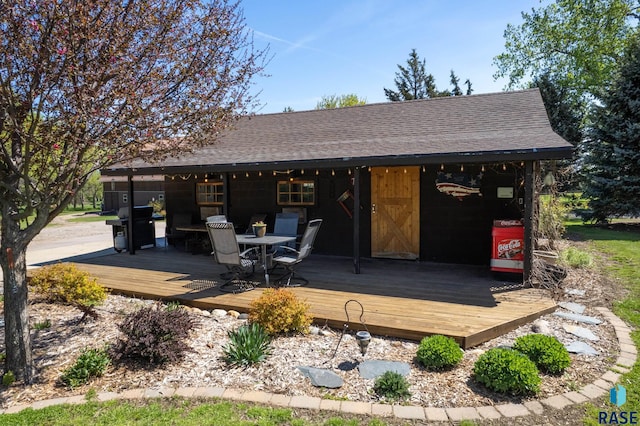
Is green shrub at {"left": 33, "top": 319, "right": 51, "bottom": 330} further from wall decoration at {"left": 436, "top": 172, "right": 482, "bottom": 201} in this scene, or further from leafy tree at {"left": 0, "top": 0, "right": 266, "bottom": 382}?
wall decoration at {"left": 436, "top": 172, "right": 482, "bottom": 201}

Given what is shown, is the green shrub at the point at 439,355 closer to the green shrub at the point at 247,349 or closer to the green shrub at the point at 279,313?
the green shrub at the point at 279,313

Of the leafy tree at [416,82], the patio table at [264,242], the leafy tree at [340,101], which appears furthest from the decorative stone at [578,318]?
the leafy tree at [340,101]

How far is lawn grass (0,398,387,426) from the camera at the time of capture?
2.69 m

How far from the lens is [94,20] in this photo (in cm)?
283

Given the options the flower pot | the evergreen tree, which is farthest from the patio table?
the evergreen tree

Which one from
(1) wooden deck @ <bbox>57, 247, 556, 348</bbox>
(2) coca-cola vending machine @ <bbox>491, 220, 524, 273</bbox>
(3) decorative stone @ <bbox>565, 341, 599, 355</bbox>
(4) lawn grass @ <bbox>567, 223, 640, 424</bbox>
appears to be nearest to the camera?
(4) lawn grass @ <bbox>567, 223, 640, 424</bbox>

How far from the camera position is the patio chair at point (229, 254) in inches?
217

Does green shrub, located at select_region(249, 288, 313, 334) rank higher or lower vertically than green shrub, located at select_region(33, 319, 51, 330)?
higher

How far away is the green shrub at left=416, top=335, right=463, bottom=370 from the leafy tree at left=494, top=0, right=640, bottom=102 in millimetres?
19846

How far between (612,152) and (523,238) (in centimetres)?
999

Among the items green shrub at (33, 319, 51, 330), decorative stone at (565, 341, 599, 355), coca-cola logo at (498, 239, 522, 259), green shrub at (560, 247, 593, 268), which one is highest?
coca-cola logo at (498, 239, 522, 259)

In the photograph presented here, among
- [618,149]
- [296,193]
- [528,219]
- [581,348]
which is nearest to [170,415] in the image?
[581,348]

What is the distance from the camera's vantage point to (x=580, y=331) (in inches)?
171

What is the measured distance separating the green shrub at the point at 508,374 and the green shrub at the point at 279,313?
1799 mm
